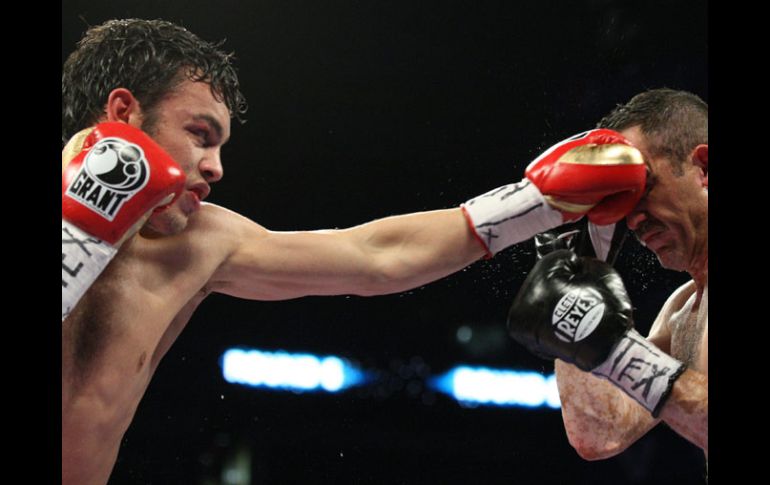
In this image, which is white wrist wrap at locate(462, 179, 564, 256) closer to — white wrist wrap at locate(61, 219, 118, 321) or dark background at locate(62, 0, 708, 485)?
white wrist wrap at locate(61, 219, 118, 321)

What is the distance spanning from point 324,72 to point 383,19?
20.4 inches

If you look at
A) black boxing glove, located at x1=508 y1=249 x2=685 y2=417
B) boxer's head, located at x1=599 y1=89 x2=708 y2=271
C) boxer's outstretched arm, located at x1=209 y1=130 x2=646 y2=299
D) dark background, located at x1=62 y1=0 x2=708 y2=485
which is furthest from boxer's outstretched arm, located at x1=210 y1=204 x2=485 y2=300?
dark background, located at x1=62 y1=0 x2=708 y2=485

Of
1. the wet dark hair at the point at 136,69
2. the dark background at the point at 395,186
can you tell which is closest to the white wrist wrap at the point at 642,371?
the wet dark hair at the point at 136,69

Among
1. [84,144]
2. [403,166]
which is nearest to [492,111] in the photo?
[403,166]

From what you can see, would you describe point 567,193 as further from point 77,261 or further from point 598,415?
point 77,261

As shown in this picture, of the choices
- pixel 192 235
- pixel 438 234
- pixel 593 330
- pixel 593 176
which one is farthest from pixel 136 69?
pixel 593 330

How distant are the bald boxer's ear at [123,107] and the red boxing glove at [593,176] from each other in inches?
38.0

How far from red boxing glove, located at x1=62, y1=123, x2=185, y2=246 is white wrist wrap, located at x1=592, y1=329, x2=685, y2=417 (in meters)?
1.00

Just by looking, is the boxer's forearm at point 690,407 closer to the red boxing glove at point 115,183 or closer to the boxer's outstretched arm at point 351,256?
the boxer's outstretched arm at point 351,256

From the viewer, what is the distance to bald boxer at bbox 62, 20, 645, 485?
1.74 metres

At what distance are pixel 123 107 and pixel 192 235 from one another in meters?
0.35

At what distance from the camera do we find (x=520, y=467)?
577 cm
